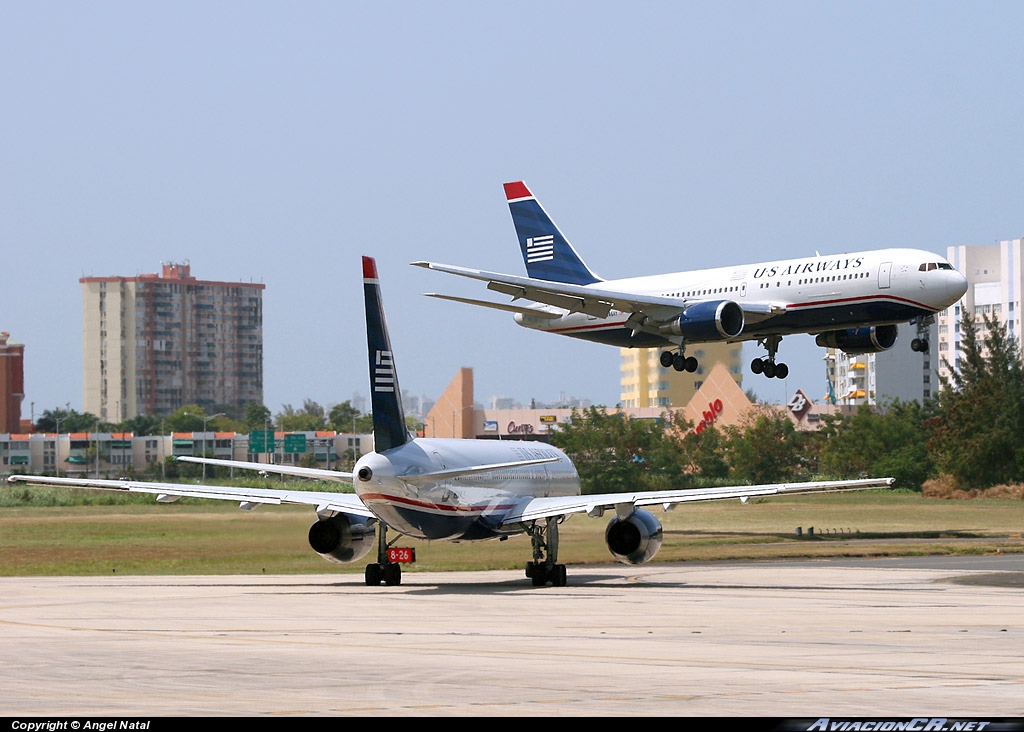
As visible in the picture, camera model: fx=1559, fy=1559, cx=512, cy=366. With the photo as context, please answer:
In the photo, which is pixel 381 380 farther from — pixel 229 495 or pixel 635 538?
pixel 635 538

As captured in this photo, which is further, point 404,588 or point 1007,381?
point 1007,381

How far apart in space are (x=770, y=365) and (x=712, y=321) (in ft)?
13.0

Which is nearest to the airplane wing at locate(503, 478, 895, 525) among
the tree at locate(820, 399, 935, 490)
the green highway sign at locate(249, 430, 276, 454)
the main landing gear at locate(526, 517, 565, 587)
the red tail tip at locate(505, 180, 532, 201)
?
the main landing gear at locate(526, 517, 565, 587)

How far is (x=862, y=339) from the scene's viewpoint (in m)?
48.1

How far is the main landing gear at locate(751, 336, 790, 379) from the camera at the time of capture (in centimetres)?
4831

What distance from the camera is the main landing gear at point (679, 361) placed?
4759cm

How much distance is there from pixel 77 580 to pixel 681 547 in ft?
62.6

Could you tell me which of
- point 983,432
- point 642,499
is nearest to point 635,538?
point 642,499

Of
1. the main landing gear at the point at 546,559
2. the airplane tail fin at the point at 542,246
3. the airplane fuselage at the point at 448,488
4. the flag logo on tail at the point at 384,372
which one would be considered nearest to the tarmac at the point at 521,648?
the main landing gear at the point at 546,559

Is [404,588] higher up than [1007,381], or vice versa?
[1007,381]

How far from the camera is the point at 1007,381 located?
9812 cm

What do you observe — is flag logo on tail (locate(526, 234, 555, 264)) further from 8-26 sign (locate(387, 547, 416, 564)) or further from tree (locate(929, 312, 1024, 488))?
tree (locate(929, 312, 1024, 488))
